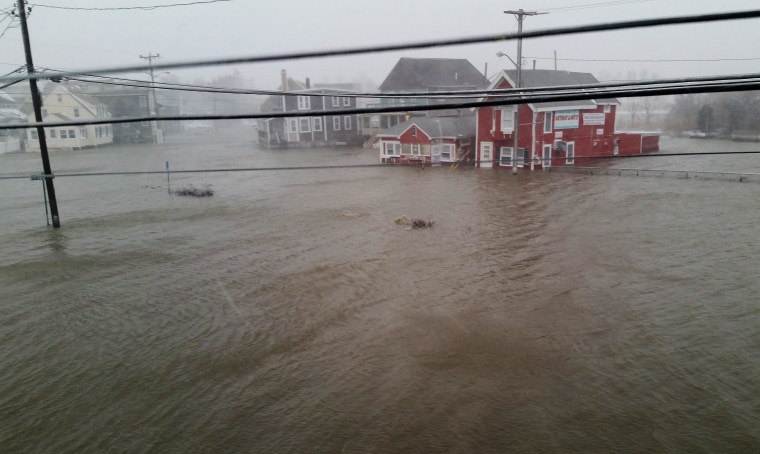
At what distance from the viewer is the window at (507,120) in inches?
969

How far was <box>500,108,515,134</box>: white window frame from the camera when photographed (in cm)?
2461

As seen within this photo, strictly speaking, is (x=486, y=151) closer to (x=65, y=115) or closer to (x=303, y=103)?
(x=303, y=103)

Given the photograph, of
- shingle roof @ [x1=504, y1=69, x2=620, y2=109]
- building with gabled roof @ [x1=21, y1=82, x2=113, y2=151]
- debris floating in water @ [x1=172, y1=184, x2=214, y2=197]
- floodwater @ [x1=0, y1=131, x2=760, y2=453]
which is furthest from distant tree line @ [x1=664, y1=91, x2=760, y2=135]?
building with gabled roof @ [x1=21, y1=82, x2=113, y2=151]

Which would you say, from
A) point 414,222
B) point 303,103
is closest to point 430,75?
point 303,103

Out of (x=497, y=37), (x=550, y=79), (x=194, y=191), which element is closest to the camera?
(x=497, y=37)

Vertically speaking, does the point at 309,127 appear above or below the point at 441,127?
above

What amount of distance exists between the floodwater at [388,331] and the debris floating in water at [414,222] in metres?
0.32

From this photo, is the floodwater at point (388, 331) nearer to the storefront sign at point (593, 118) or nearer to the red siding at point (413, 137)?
the storefront sign at point (593, 118)

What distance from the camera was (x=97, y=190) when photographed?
78.7ft

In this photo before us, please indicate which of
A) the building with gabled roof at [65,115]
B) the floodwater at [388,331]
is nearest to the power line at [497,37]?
the floodwater at [388,331]

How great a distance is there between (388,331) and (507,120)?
62.4ft

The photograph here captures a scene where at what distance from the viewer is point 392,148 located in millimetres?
29781

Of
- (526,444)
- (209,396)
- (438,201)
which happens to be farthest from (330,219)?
(526,444)

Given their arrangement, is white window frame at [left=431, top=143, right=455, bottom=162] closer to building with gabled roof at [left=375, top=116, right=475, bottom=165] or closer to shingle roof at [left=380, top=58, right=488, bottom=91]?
building with gabled roof at [left=375, top=116, right=475, bottom=165]
